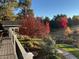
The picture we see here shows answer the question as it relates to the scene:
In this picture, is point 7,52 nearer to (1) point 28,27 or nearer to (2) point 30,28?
(2) point 30,28

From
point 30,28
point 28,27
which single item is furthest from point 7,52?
point 28,27

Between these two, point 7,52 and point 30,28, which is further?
point 30,28

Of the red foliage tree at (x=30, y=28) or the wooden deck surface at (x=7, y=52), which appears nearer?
the wooden deck surface at (x=7, y=52)

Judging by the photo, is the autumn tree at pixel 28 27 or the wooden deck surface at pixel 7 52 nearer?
the wooden deck surface at pixel 7 52

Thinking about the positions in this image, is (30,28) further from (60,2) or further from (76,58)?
(60,2)

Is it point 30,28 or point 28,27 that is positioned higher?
point 28,27

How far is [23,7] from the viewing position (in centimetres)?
3725

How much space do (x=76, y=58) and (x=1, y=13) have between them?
1228 cm

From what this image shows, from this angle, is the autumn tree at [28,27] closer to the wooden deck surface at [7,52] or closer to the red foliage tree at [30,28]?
the red foliage tree at [30,28]

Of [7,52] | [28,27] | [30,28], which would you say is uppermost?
[28,27]

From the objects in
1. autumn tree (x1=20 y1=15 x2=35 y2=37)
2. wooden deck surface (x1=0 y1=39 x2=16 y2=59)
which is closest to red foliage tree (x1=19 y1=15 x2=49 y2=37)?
autumn tree (x1=20 y1=15 x2=35 y2=37)

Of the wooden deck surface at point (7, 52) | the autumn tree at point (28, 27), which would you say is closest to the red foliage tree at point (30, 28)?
the autumn tree at point (28, 27)

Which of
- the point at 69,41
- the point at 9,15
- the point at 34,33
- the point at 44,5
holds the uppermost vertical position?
the point at 44,5

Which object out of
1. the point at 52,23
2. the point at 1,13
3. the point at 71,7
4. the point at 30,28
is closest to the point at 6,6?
the point at 1,13
